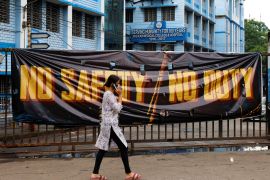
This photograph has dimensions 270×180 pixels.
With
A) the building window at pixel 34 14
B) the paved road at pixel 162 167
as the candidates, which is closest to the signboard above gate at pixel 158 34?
the building window at pixel 34 14

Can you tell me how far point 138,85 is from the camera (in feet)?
29.2

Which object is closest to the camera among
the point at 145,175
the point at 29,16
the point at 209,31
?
the point at 145,175

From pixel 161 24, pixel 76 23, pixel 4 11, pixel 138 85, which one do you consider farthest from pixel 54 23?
pixel 161 24

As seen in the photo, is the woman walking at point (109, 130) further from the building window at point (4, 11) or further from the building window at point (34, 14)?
the building window at point (34, 14)

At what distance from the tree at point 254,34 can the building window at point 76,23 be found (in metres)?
62.5

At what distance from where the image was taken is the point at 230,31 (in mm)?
64188

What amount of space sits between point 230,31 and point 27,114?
5842cm

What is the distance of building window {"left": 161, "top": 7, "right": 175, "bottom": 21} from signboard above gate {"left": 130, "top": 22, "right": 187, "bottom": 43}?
3.75 ft

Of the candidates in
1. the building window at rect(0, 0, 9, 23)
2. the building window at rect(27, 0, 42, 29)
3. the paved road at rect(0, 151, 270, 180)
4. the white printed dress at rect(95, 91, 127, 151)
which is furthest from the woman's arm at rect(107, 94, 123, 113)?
the building window at rect(27, 0, 42, 29)

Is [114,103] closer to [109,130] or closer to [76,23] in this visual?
[109,130]

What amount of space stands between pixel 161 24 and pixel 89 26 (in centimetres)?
1367

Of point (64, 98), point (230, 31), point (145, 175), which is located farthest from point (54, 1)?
point (230, 31)

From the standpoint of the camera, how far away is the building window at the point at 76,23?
27062 millimetres

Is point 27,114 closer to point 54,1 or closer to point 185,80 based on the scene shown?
point 185,80
